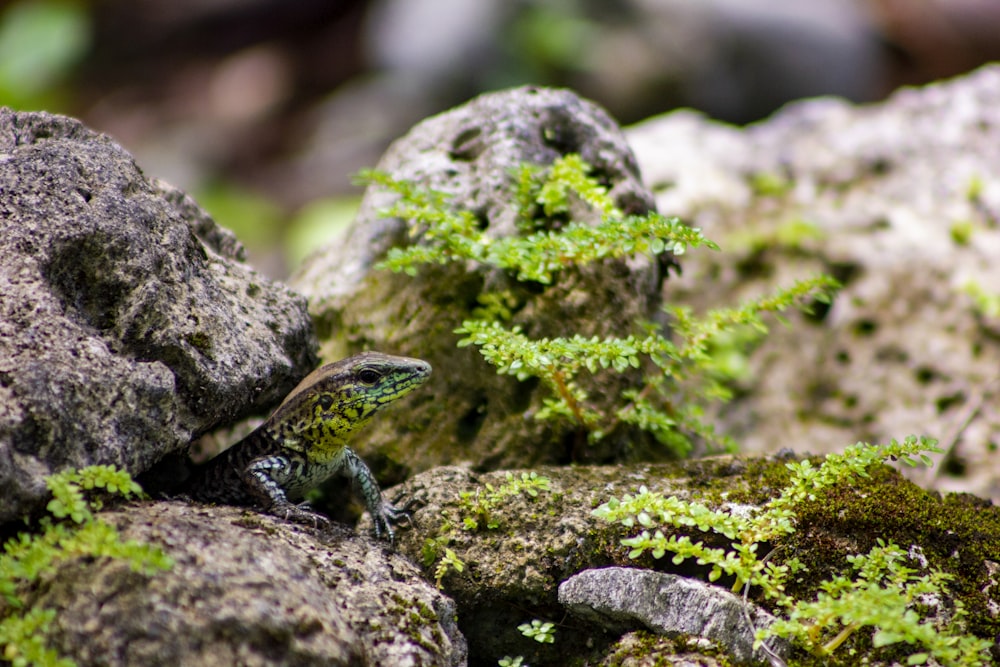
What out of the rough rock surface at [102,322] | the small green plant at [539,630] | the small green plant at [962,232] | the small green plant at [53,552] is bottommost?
the small green plant at [539,630]

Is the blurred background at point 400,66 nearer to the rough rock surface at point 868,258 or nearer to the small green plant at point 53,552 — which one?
the rough rock surface at point 868,258

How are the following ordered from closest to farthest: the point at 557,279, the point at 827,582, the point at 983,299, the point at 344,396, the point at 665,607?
1. the point at 827,582
2. the point at 665,607
3. the point at 344,396
4. the point at 557,279
5. the point at 983,299

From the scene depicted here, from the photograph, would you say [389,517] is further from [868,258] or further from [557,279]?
[868,258]

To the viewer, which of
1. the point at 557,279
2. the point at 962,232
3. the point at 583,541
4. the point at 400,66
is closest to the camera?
the point at 583,541

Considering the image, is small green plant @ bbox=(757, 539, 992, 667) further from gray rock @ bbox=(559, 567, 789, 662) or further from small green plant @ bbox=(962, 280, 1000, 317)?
small green plant @ bbox=(962, 280, 1000, 317)

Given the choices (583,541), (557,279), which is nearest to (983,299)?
(557,279)

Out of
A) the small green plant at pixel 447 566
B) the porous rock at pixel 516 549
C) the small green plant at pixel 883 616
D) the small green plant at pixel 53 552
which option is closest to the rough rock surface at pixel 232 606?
the small green plant at pixel 53 552

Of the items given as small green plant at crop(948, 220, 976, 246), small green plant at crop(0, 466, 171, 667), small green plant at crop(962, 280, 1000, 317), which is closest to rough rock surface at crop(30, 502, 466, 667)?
small green plant at crop(0, 466, 171, 667)
